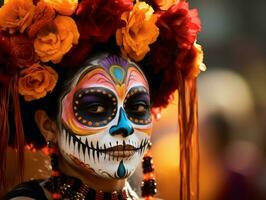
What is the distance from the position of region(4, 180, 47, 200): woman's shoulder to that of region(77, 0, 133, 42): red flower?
1.68ft

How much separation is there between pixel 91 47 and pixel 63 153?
359 mm

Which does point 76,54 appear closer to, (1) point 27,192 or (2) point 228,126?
(1) point 27,192

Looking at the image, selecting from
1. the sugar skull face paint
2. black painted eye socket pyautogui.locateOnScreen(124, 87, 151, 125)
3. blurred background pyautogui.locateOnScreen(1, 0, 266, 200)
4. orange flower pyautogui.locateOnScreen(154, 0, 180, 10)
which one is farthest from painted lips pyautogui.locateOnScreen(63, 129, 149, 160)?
orange flower pyautogui.locateOnScreen(154, 0, 180, 10)

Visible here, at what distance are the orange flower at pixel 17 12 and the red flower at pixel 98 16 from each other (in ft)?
0.51

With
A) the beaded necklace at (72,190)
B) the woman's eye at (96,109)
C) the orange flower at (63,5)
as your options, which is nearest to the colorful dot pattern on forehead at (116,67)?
the woman's eye at (96,109)

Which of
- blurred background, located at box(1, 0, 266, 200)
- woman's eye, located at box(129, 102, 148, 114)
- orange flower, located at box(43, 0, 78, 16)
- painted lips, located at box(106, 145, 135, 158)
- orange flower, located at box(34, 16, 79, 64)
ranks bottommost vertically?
blurred background, located at box(1, 0, 266, 200)

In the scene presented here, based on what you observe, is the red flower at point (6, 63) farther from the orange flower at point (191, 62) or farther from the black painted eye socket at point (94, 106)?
the orange flower at point (191, 62)

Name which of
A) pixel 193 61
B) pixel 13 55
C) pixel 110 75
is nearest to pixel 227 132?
pixel 193 61

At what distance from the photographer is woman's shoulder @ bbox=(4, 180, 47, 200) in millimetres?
2422

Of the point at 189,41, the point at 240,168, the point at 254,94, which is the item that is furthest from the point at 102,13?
the point at 254,94

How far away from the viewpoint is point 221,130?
13.4 feet

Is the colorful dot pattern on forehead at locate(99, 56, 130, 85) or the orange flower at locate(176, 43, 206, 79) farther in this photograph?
the orange flower at locate(176, 43, 206, 79)

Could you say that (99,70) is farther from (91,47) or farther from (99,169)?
(99,169)

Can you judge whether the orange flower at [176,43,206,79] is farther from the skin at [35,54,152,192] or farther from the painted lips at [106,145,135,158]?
the painted lips at [106,145,135,158]
